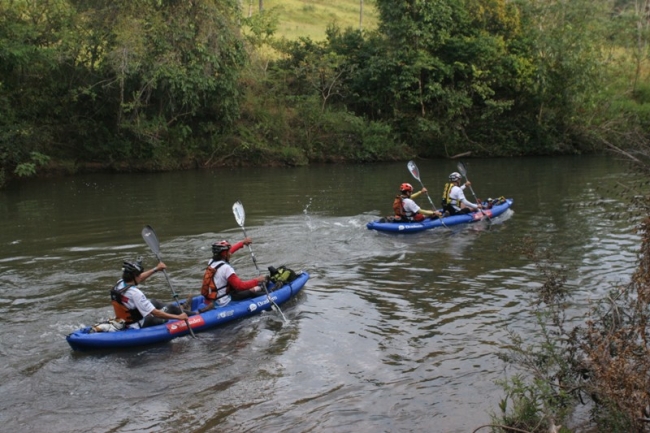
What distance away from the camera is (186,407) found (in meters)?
7.53

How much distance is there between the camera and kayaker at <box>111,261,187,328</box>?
→ 917 centimetres

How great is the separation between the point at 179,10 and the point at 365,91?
11.9 meters

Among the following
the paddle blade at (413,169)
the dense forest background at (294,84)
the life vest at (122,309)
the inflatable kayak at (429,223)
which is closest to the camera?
the life vest at (122,309)

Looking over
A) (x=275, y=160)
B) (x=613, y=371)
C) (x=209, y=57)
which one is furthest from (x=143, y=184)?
(x=613, y=371)

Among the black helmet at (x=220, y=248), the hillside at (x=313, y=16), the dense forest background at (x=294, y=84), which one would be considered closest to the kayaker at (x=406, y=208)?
the black helmet at (x=220, y=248)

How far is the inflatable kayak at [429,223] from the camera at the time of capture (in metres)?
16.0

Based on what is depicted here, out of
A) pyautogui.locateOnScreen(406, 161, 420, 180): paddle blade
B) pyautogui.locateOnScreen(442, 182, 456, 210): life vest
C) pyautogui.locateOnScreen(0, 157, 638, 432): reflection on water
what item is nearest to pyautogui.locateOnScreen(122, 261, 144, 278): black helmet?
pyautogui.locateOnScreen(0, 157, 638, 432): reflection on water

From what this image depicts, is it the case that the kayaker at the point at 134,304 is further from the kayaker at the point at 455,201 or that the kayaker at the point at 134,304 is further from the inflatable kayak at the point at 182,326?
the kayaker at the point at 455,201

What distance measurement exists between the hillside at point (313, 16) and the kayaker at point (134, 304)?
107 ft

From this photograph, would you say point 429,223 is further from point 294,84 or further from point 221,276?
point 294,84

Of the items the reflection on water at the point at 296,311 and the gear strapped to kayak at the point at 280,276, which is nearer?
the reflection on water at the point at 296,311

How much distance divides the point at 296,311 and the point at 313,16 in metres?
38.6

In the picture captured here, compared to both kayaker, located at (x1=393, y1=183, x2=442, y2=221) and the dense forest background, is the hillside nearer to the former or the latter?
the dense forest background

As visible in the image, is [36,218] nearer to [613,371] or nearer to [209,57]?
[209,57]
